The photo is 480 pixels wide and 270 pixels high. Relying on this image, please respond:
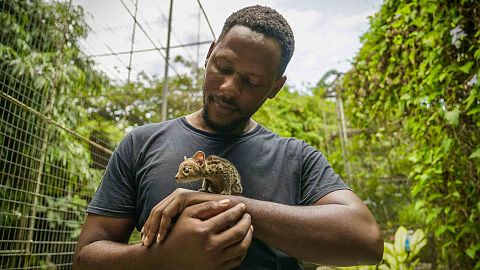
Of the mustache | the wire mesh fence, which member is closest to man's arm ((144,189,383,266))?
the mustache

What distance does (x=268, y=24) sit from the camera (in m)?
1.36

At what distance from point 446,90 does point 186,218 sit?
278 cm

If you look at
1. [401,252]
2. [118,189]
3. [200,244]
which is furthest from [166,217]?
[401,252]

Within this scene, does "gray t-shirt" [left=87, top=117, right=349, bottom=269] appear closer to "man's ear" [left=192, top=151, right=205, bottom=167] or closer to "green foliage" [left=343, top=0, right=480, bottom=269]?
"man's ear" [left=192, top=151, right=205, bottom=167]

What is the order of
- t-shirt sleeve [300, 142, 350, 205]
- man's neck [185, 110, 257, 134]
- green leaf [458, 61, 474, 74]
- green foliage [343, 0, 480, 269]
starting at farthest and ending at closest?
green foliage [343, 0, 480, 269] < green leaf [458, 61, 474, 74] < man's neck [185, 110, 257, 134] < t-shirt sleeve [300, 142, 350, 205]

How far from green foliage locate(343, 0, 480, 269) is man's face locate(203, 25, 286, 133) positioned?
1.99 meters

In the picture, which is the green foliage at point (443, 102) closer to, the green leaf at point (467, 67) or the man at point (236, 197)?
the green leaf at point (467, 67)

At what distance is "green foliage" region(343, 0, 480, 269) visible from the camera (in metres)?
2.90

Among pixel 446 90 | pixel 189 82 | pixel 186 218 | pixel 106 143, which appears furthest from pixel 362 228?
pixel 189 82

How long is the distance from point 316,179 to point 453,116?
1960 mm

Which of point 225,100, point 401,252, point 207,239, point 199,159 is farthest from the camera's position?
point 401,252

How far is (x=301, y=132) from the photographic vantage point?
809cm

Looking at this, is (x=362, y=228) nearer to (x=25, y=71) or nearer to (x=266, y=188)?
(x=266, y=188)

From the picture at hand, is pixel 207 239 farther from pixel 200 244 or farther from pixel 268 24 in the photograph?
pixel 268 24
